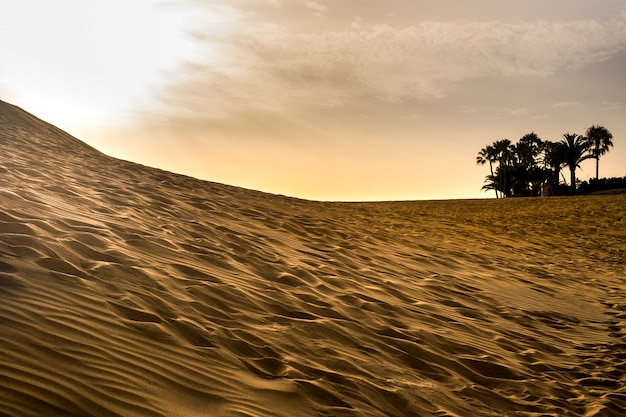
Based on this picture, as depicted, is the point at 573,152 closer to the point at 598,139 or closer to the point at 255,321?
the point at 598,139

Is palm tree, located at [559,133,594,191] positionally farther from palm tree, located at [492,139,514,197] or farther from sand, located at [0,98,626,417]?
sand, located at [0,98,626,417]

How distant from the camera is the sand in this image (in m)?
3.15

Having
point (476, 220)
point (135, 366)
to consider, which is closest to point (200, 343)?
point (135, 366)

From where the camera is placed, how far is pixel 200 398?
310cm

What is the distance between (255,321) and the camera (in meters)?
4.55

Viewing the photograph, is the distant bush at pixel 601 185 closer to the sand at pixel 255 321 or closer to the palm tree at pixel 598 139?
the palm tree at pixel 598 139

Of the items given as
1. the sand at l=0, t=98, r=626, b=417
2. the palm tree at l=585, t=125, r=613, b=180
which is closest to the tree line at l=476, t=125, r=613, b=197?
the palm tree at l=585, t=125, r=613, b=180

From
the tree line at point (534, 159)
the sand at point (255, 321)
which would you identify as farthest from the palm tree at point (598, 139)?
the sand at point (255, 321)

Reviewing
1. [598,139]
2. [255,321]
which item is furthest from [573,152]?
[255,321]

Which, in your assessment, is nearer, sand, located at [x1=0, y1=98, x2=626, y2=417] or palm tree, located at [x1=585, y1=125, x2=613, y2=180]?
sand, located at [x1=0, y1=98, x2=626, y2=417]

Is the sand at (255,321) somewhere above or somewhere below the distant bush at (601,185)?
below

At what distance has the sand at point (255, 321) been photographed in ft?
10.3

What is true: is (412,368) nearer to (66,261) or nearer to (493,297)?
(66,261)

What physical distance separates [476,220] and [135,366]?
19128 mm
